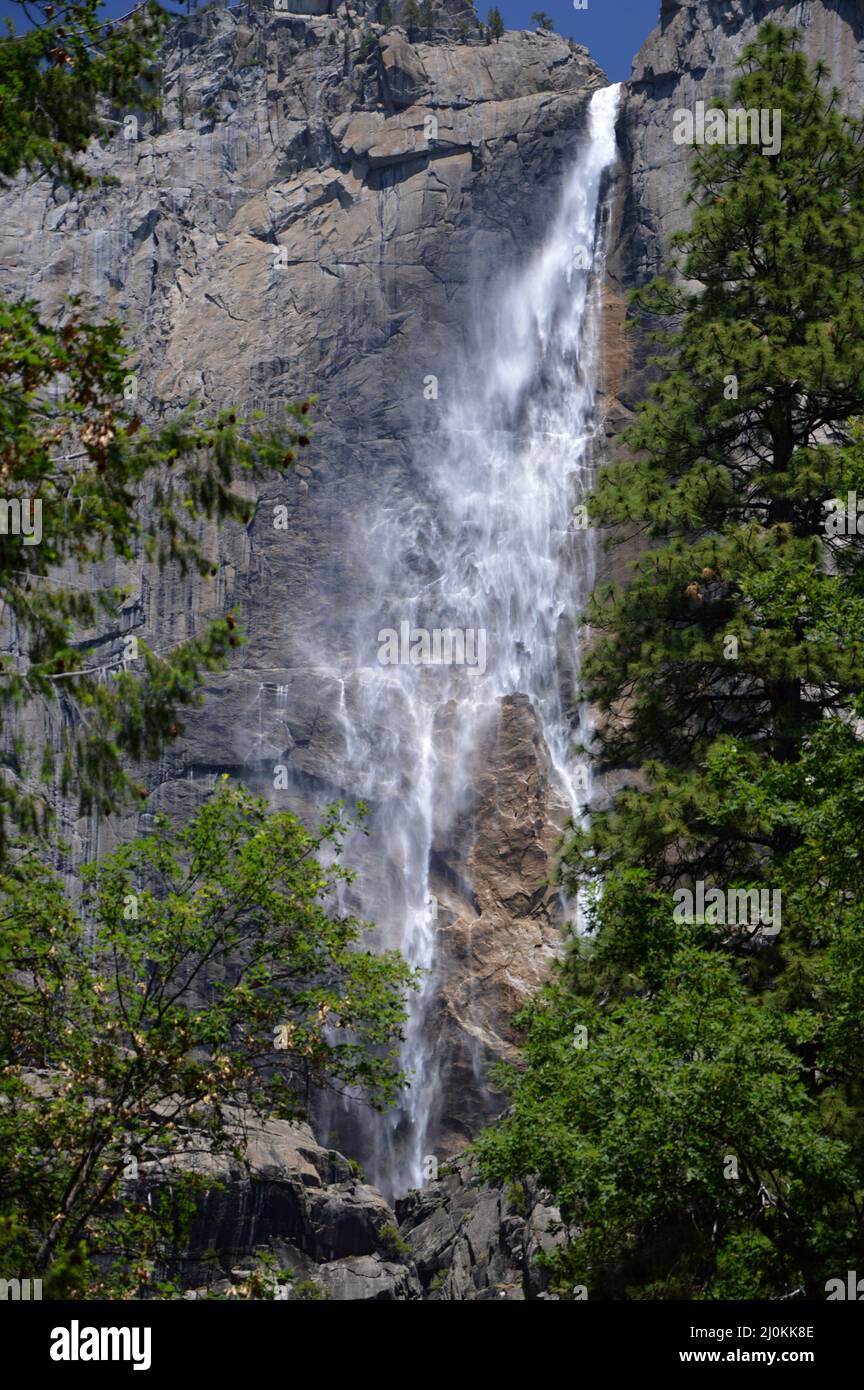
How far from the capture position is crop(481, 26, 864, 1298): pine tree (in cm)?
1367

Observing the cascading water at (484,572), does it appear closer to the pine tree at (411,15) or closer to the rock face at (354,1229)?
the rock face at (354,1229)

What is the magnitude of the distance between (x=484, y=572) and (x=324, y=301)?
12777 millimetres

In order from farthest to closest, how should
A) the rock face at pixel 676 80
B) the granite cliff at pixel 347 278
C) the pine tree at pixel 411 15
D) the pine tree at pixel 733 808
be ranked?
the pine tree at pixel 411 15
the rock face at pixel 676 80
the granite cliff at pixel 347 278
the pine tree at pixel 733 808

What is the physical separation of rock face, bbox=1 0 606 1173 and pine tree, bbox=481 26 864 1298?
1264 inches

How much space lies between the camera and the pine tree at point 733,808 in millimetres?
13672

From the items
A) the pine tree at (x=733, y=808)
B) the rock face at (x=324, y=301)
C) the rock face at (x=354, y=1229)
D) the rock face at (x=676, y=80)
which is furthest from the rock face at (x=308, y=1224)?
the rock face at (x=676, y=80)

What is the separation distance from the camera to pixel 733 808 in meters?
15.3

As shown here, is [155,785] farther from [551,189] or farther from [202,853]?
[202,853]

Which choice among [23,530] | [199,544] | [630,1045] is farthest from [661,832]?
[23,530]

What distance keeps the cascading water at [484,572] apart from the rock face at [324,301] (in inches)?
30.3

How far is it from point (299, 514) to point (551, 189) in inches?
647

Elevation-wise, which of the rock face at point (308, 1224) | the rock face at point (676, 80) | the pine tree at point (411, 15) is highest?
the pine tree at point (411, 15)

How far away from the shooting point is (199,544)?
541 inches

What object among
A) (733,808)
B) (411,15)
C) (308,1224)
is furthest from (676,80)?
(733,808)
